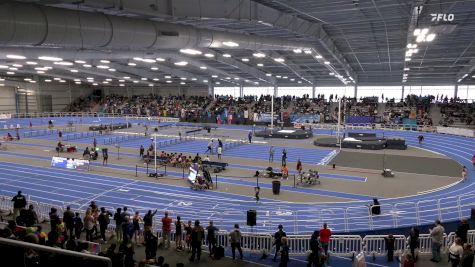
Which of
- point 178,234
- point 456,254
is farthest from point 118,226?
point 456,254

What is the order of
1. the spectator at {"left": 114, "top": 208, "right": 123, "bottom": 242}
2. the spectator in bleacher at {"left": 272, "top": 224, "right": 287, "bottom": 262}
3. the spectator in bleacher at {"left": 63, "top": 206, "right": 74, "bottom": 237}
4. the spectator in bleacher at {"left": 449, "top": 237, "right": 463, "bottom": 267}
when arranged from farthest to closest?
the spectator at {"left": 114, "top": 208, "right": 123, "bottom": 242} → the spectator in bleacher at {"left": 63, "top": 206, "right": 74, "bottom": 237} → the spectator in bleacher at {"left": 272, "top": 224, "right": 287, "bottom": 262} → the spectator in bleacher at {"left": 449, "top": 237, "right": 463, "bottom": 267}

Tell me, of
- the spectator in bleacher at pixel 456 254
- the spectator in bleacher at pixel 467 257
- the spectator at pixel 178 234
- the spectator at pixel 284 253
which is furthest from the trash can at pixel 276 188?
the spectator in bleacher at pixel 467 257

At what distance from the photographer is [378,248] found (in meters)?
12.6

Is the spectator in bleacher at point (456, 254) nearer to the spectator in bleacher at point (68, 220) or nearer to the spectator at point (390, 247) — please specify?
the spectator at point (390, 247)

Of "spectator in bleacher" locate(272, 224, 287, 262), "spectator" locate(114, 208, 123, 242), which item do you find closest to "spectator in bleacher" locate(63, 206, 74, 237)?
"spectator" locate(114, 208, 123, 242)

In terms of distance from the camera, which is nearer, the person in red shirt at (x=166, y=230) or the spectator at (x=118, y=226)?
the person in red shirt at (x=166, y=230)

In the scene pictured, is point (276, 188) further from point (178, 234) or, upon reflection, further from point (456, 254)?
point (456, 254)

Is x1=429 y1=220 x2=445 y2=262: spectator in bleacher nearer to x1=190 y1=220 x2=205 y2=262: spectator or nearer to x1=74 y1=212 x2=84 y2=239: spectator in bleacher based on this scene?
x1=190 y1=220 x2=205 y2=262: spectator

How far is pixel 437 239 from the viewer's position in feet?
35.9

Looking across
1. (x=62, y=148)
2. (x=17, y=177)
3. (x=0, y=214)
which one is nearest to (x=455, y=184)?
(x=0, y=214)

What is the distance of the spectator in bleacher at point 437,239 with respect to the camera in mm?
10875

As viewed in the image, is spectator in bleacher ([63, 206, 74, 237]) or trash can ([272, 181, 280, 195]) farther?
trash can ([272, 181, 280, 195])

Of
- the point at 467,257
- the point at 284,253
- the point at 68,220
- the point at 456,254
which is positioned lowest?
the point at 284,253

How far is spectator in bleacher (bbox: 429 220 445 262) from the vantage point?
428 inches
